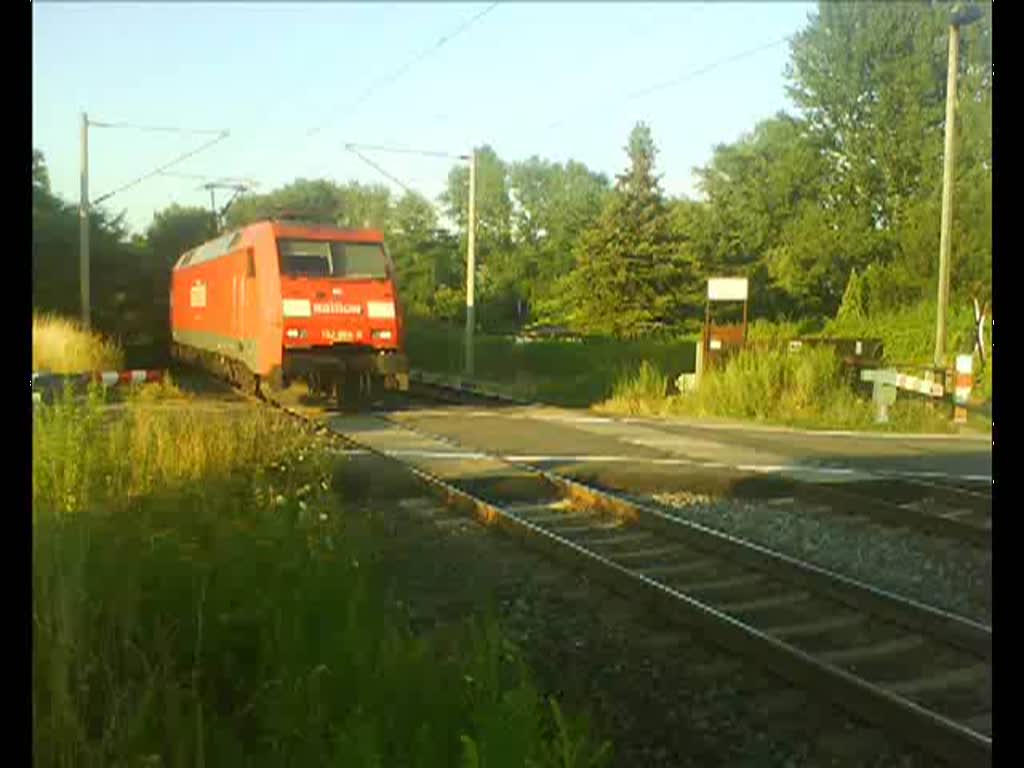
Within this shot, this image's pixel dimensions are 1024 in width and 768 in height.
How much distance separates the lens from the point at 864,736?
4.27m

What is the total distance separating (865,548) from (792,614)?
2.00 metres

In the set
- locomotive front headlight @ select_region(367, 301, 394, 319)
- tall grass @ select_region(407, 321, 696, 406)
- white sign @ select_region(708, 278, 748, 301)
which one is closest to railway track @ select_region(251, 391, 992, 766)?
locomotive front headlight @ select_region(367, 301, 394, 319)

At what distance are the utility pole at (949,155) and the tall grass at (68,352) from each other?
16910 mm

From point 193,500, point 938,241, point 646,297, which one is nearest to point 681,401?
point 938,241

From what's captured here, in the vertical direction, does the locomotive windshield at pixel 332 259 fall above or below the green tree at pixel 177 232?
below

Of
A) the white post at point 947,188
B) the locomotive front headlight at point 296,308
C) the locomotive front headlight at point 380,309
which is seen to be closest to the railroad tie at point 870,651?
the white post at point 947,188

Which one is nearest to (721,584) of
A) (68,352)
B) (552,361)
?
(68,352)

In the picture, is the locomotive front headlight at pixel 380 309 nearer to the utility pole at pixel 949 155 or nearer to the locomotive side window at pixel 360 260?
the locomotive side window at pixel 360 260

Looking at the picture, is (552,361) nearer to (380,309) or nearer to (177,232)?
(380,309)

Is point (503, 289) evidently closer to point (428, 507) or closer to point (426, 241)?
point (426, 241)

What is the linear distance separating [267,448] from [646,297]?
2907cm

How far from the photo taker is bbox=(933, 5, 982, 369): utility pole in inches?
497

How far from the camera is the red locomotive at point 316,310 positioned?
52.2 feet

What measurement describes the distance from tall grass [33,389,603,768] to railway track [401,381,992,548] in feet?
15.2
